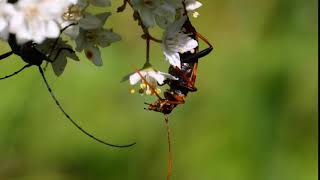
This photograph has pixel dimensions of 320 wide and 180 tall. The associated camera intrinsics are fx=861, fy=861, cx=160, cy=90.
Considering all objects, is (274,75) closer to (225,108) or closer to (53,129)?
(225,108)

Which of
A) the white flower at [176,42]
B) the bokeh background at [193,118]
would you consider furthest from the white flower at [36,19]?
the bokeh background at [193,118]

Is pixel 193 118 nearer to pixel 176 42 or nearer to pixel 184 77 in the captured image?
pixel 184 77

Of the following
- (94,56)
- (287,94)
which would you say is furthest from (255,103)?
(94,56)

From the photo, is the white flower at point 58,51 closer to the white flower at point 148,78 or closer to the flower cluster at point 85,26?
the flower cluster at point 85,26

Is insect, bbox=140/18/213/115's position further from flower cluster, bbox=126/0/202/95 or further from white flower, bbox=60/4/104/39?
white flower, bbox=60/4/104/39

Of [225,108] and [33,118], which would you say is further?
[225,108]

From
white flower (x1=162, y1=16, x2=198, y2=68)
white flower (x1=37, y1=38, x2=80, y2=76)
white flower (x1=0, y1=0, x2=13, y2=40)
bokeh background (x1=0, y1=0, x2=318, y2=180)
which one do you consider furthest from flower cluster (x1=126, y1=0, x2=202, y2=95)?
bokeh background (x1=0, y1=0, x2=318, y2=180)

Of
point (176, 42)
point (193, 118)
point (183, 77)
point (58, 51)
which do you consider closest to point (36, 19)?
point (58, 51)
